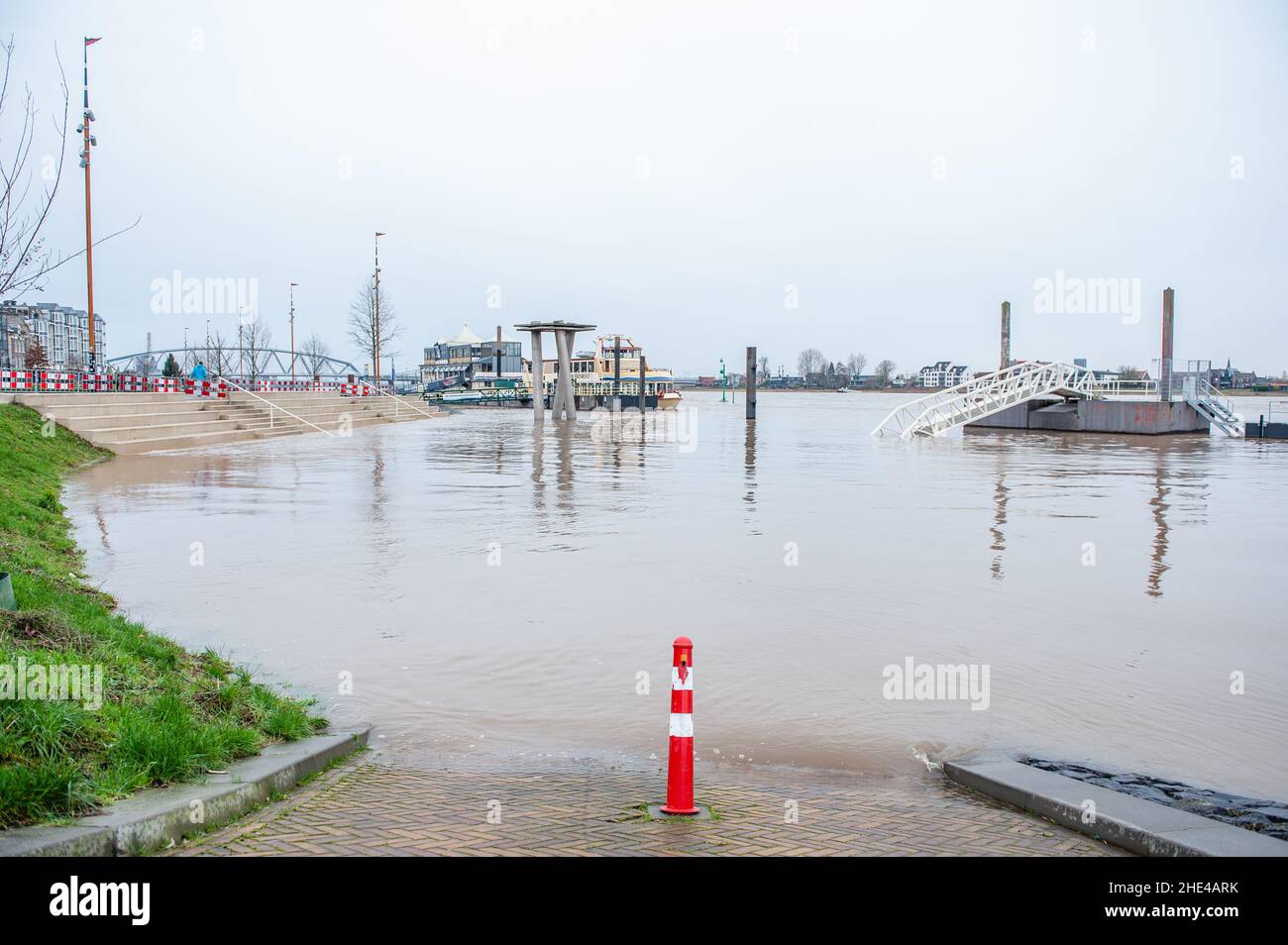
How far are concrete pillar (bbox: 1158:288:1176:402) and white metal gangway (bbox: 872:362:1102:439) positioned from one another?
338 centimetres

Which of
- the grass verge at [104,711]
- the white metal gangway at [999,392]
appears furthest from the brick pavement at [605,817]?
the white metal gangway at [999,392]

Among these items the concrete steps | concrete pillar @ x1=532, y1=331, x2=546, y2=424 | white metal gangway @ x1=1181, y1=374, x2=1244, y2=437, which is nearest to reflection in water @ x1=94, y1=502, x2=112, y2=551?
the concrete steps

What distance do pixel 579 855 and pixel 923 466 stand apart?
87.1 ft

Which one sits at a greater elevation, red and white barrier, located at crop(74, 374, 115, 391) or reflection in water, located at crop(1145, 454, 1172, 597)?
red and white barrier, located at crop(74, 374, 115, 391)

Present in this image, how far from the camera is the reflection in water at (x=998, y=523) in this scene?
13.4 meters

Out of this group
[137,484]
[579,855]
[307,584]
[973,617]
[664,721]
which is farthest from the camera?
[137,484]

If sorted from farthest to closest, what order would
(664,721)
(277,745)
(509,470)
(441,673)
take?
(509,470) < (441,673) < (664,721) < (277,745)

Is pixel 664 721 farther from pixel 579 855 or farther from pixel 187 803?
pixel 187 803

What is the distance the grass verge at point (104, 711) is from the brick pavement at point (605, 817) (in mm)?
526

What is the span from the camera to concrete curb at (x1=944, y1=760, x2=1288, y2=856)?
487 centimetres

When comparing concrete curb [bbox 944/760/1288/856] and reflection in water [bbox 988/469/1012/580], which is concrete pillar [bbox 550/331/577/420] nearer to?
reflection in water [bbox 988/469/1012/580]

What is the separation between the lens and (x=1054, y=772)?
626 cm
